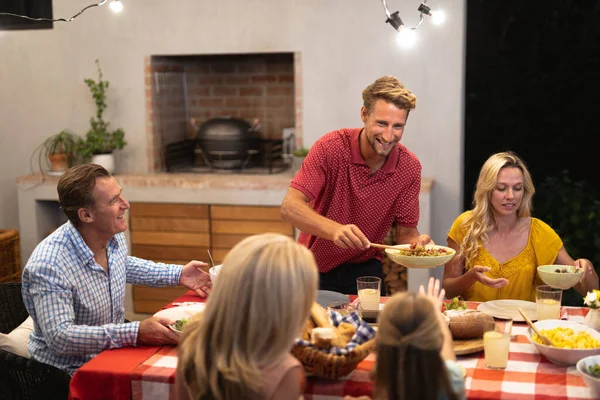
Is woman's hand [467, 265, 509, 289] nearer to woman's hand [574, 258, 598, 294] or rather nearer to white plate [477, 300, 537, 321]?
white plate [477, 300, 537, 321]

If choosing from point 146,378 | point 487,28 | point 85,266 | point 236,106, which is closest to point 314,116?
point 236,106

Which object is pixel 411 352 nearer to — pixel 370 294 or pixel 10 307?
pixel 370 294

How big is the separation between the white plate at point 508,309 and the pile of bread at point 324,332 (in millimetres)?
593

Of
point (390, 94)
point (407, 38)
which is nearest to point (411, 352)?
point (390, 94)

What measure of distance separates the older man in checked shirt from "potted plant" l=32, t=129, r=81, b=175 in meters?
2.32

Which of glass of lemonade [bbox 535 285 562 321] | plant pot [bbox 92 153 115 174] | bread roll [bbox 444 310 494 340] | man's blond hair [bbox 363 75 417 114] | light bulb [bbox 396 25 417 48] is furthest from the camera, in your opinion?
plant pot [bbox 92 153 115 174]

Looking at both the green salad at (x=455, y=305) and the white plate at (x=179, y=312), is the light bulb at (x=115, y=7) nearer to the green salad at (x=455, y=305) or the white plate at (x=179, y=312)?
the white plate at (x=179, y=312)

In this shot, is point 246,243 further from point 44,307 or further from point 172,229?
point 172,229

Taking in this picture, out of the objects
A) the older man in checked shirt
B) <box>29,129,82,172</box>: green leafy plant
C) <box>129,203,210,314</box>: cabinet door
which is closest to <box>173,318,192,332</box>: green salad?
the older man in checked shirt

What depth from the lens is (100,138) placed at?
184 inches

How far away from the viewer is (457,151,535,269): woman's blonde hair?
2883 mm

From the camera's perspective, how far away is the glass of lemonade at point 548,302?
7.58 feet

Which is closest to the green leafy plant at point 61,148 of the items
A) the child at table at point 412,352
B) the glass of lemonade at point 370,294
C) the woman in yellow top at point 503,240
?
the woman in yellow top at point 503,240

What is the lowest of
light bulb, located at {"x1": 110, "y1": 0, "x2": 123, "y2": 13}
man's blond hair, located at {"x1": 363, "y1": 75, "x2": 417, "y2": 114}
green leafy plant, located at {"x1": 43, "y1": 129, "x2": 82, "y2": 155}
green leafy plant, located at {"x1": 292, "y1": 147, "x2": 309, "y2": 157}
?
green leafy plant, located at {"x1": 292, "y1": 147, "x2": 309, "y2": 157}
